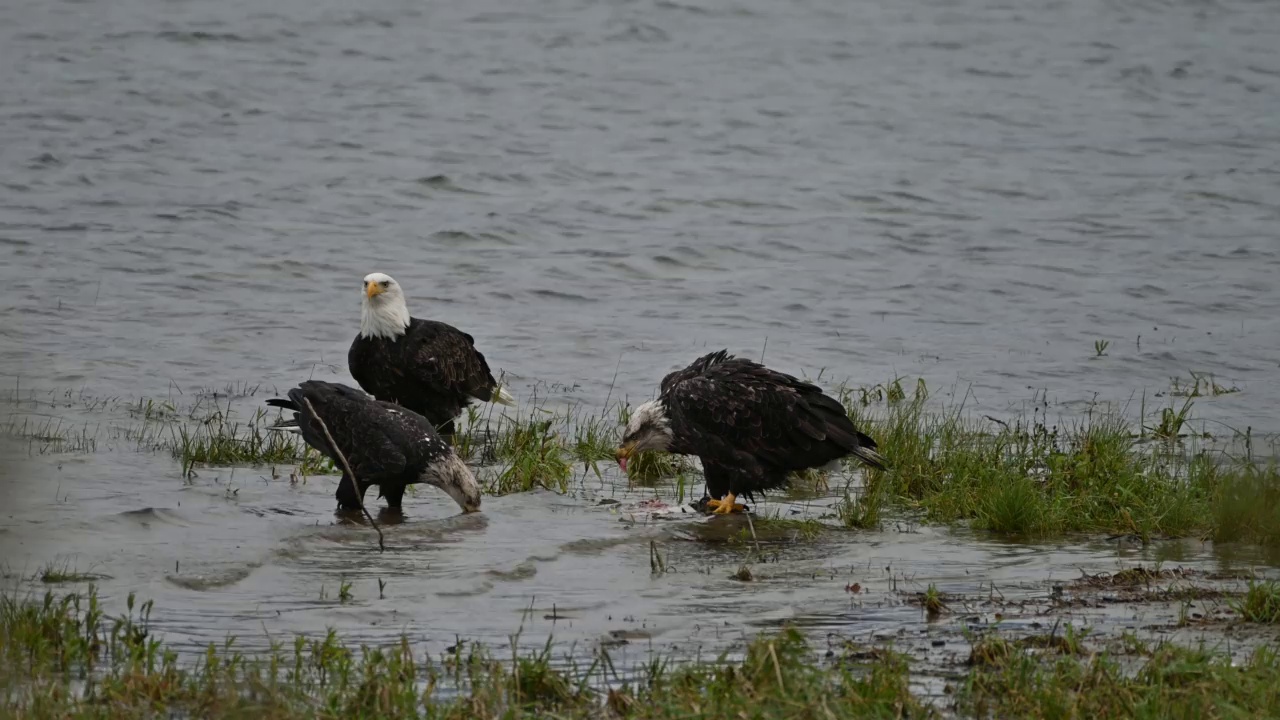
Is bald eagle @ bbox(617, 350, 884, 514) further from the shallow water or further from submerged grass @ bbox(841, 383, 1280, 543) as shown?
the shallow water

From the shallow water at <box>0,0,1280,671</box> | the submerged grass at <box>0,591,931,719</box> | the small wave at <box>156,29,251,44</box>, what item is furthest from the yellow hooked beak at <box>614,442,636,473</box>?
the small wave at <box>156,29,251,44</box>

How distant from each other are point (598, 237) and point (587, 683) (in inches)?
539

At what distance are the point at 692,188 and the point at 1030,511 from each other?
43.9 feet

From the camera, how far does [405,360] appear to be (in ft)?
37.6

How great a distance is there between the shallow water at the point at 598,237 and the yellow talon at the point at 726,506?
67 cm

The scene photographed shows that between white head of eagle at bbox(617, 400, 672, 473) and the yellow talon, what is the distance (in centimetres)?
53

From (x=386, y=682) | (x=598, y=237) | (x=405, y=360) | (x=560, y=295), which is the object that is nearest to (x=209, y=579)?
(x=386, y=682)

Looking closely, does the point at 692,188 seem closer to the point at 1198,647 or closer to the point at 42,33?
the point at 42,33

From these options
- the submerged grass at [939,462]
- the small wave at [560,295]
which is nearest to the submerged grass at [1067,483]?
the submerged grass at [939,462]

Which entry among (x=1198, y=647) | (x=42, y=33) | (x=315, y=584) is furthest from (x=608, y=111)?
(x=1198, y=647)

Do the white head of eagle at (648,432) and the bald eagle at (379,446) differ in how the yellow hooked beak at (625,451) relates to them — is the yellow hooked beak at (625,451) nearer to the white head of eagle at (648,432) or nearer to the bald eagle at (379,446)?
the white head of eagle at (648,432)

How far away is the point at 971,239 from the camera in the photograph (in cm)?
1936

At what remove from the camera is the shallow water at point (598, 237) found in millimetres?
7777

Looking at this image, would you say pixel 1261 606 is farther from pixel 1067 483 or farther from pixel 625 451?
pixel 625 451
